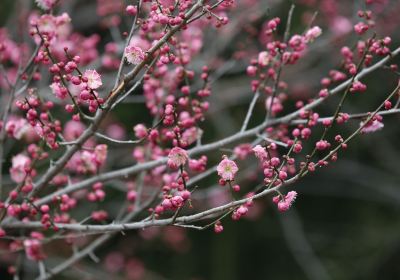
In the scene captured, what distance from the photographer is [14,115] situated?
3.98m

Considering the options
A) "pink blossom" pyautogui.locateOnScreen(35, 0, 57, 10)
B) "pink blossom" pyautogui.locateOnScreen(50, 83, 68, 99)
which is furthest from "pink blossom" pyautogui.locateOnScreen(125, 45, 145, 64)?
"pink blossom" pyautogui.locateOnScreen(35, 0, 57, 10)

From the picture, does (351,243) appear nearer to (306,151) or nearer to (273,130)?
(306,151)

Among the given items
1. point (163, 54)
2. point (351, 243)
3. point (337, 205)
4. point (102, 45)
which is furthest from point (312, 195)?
point (163, 54)

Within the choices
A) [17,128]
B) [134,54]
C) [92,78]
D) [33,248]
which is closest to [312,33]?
[134,54]

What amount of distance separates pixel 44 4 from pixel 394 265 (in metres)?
5.59

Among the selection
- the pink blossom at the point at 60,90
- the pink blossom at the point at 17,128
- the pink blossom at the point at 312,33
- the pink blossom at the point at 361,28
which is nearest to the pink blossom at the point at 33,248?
the pink blossom at the point at 17,128

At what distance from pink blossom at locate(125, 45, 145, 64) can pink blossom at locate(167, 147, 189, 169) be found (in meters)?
0.34

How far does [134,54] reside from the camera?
2.09 metres

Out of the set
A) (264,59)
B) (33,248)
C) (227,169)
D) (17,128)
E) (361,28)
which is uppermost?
(264,59)

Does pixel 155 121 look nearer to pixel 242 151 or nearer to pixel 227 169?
pixel 242 151

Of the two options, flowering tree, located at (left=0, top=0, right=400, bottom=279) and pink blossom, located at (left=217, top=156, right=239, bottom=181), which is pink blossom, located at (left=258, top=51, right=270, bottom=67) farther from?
pink blossom, located at (left=217, top=156, right=239, bottom=181)

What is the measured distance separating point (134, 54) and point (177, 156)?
392 millimetres

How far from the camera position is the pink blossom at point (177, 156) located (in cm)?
205

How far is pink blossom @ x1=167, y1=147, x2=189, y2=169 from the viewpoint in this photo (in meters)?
2.05
